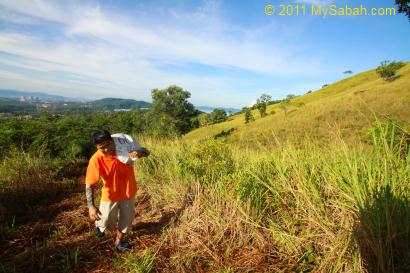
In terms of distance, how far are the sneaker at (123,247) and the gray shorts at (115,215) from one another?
0.49 feet

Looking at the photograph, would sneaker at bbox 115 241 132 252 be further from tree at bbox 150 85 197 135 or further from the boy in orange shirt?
tree at bbox 150 85 197 135

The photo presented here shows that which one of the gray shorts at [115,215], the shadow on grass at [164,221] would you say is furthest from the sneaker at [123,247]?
the shadow on grass at [164,221]

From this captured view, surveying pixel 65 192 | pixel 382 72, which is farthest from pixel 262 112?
pixel 65 192

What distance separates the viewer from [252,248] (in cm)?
273

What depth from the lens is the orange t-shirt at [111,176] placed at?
2917 mm

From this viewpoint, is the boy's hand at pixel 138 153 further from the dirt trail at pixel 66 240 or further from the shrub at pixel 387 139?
the shrub at pixel 387 139

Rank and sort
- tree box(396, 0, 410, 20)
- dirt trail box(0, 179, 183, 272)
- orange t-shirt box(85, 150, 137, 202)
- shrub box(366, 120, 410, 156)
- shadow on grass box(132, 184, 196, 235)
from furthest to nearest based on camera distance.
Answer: tree box(396, 0, 410, 20) → shadow on grass box(132, 184, 196, 235) → orange t-shirt box(85, 150, 137, 202) → dirt trail box(0, 179, 183, 272) → shrub box(366, 120, 410, 156)

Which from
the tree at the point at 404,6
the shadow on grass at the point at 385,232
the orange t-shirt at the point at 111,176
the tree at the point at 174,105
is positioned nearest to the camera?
the shadow on grass at the point at 385,232

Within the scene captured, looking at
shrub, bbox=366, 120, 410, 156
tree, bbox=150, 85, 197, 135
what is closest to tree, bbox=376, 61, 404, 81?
tree, bbox=150, 85, 197, 135

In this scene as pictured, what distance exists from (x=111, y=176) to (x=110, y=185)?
109 mm

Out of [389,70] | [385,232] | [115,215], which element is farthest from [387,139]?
[389,70]

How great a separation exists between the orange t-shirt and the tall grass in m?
0.75

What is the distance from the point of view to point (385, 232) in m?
2.13

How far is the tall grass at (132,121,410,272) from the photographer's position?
2.13 metres
